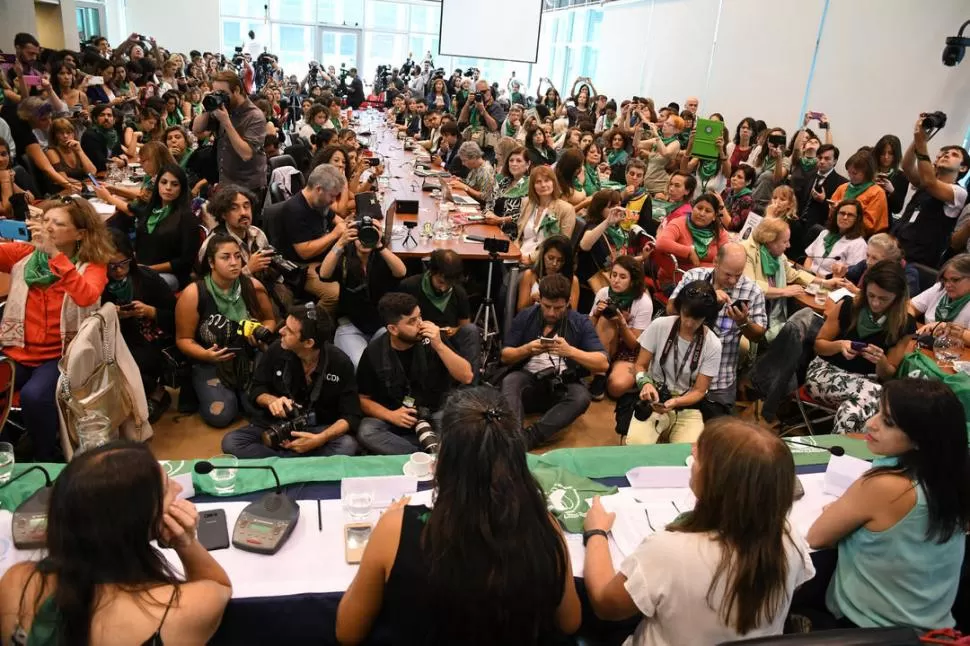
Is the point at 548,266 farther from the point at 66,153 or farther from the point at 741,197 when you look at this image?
the point at 66,153

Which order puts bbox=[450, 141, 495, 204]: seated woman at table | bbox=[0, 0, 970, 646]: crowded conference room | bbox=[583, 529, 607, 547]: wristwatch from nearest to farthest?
bbox=[0, 0, 970, 646]: crowded conference room, bbox=[583, 529, 607, 547]: wristwatch, bbox=[450, 141, 495, 204]: seated woman at table

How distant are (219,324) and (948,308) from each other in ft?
12.0

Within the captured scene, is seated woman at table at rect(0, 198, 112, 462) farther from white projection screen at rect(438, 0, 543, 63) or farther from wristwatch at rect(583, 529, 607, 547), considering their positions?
white projection screen at rect(438, 0, 543, 63)

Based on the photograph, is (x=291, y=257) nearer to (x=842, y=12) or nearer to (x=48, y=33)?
(x=842, y=12)

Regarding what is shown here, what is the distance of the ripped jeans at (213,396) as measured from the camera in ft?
10.5

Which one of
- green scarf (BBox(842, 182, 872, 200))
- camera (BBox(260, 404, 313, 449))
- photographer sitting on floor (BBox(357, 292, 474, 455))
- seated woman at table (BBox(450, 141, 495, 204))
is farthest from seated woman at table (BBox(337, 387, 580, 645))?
seated woman at table (BBox(450, 141, 495, 204))

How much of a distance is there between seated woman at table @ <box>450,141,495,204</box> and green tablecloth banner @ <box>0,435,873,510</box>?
13.5ft

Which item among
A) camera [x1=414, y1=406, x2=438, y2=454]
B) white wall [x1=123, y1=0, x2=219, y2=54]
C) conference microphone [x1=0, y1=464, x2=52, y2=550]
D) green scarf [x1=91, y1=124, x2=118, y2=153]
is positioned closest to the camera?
conference microphone [x1=0, y1=464, x2=52, y2=550]

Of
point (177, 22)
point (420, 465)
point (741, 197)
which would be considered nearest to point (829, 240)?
point (741, 197)

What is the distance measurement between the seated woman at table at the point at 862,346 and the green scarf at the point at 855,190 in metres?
2.05

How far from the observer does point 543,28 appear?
18.5 metres

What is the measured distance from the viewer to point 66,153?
4.95 meters

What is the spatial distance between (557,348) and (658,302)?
138 cm

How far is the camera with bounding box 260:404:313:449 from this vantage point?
2520 mm
